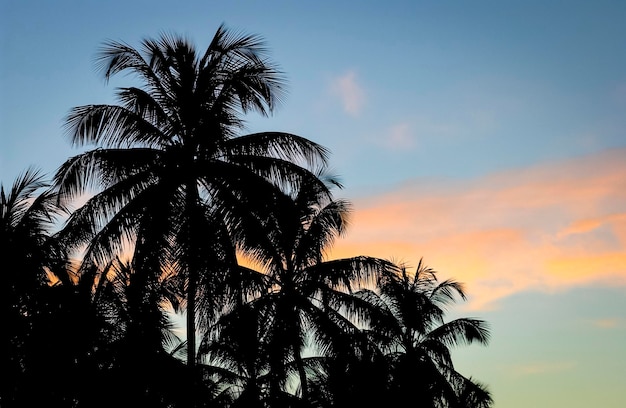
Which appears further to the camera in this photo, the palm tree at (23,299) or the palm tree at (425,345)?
the palm tree at (425,345)

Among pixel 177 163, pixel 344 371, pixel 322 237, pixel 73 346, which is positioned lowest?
pixel 73 346

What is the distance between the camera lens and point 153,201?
17016 millimetres

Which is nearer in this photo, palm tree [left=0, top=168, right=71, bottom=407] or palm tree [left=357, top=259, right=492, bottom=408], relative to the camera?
palm tree [left=0, top=168, right=71, bottom=407]

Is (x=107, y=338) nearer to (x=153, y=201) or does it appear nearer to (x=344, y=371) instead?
(x=153, y=201)

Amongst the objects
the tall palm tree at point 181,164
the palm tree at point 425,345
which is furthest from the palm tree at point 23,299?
the palm tree at point 425,345

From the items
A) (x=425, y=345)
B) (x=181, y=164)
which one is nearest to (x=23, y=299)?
(x=181, y=164)

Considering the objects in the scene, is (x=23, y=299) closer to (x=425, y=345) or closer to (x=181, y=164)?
(x=181, y=164)

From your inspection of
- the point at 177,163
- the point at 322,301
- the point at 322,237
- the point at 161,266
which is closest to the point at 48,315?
the point at 161,266

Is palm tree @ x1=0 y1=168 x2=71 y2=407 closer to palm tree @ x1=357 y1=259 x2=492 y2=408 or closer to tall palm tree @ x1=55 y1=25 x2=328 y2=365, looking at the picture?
tall palm tree @ x1=55 y1=25 x2=328 y2=365

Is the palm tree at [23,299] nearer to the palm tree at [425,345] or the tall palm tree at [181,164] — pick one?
the tall palm tree at [181,164]

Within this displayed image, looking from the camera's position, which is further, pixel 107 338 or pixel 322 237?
pixel 322 237

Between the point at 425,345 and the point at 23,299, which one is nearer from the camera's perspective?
the point at 23,299

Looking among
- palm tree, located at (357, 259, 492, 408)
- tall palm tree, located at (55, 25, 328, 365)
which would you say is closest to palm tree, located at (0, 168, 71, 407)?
tall palm tree, located at (55, 25, 328, 365)

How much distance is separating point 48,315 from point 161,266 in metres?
2.79
